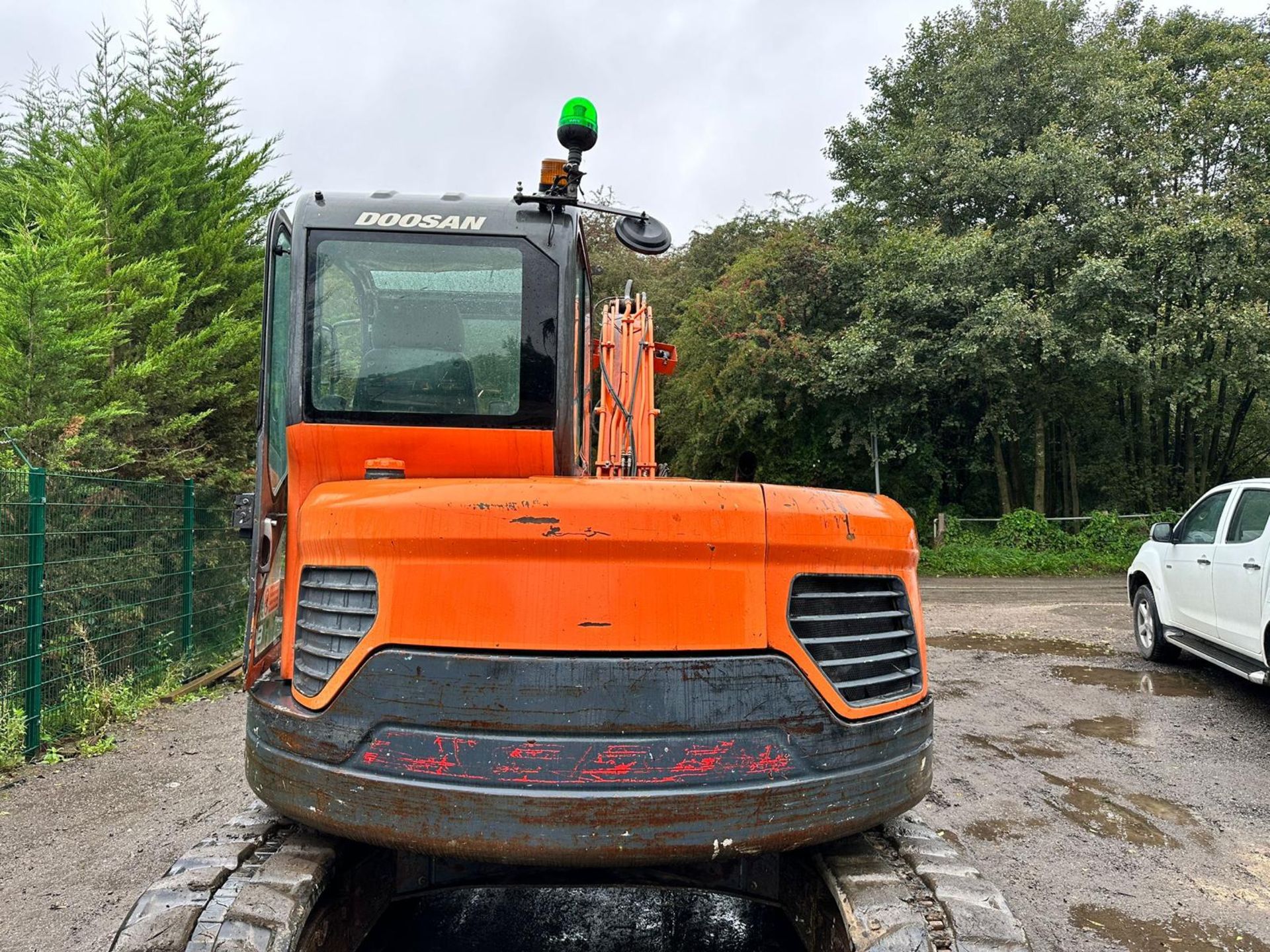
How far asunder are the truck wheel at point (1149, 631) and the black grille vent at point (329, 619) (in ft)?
28.1

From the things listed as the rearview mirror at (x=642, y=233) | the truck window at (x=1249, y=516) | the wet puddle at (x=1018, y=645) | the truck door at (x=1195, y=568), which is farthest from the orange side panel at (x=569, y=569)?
the wet puddle at (x=1018, y=645)

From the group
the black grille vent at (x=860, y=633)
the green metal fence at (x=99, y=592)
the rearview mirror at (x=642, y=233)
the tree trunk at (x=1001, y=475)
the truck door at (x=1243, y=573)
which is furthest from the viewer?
the tree trunk at (x=1001, y=475)

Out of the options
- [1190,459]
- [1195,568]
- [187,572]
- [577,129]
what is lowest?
[187,572]

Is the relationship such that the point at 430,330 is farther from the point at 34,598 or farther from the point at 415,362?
the point at 34,598

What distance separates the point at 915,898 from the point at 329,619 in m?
1.66

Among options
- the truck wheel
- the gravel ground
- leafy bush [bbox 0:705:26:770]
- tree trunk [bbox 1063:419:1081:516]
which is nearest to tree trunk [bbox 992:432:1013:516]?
tree trunk [bbox 1063:419:1081:516]

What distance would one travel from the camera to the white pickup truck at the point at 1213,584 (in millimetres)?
6605

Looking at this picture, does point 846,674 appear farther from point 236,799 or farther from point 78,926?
point 236,799

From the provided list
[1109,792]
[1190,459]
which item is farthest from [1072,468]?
[1109,792]

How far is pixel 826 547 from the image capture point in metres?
2.24

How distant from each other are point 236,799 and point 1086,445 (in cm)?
2327

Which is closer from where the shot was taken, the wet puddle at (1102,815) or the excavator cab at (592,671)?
the excavator cab at (592,671)

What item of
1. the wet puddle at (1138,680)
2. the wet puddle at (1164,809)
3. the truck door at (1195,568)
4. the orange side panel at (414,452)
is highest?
the orange side panel at (414,452)

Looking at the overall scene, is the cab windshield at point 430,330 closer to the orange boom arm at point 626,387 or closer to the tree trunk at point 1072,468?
the orange boom arm at point 626,387
